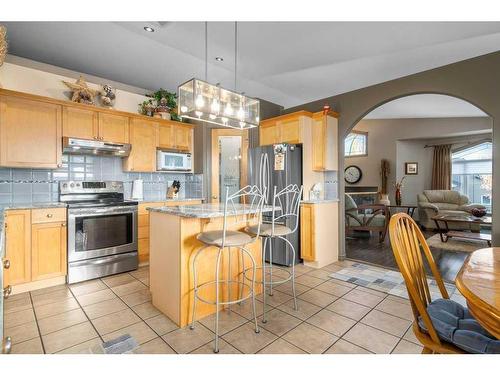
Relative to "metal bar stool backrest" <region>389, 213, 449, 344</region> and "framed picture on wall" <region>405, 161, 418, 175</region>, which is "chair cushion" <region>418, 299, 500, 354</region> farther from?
"framed picture on wall" <region>405, 161, 418, 175</region>

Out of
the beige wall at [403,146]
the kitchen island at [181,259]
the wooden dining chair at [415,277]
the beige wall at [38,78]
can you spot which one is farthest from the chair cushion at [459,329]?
the beige wall at [403,146]

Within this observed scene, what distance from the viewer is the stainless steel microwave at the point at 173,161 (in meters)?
4.05

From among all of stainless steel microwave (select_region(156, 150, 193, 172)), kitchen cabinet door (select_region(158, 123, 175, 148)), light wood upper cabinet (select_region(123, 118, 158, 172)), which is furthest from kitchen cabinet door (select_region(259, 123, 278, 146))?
light wood upper cabinet (select_region(123, 118, 158, 172))

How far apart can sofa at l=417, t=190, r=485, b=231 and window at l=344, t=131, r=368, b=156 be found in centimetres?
212

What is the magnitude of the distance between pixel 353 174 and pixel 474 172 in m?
3.09

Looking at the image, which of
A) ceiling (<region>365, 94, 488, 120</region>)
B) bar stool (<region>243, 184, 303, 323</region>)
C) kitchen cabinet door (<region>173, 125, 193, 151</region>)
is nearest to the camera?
bar stool (<region>243, 184, 303, 323</region>)

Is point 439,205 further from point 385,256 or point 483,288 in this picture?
point 483,288

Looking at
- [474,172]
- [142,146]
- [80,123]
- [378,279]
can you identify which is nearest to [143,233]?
[142,146]

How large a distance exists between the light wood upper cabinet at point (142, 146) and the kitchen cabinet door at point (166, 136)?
73 mm

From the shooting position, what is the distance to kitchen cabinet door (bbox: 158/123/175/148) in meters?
4.09

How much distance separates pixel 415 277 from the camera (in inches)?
51.2

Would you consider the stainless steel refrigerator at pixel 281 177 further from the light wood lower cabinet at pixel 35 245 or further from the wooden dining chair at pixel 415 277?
the light wood lower cabinet at pixel 35 245

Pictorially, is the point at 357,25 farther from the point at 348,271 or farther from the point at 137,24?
the point at 348,271
